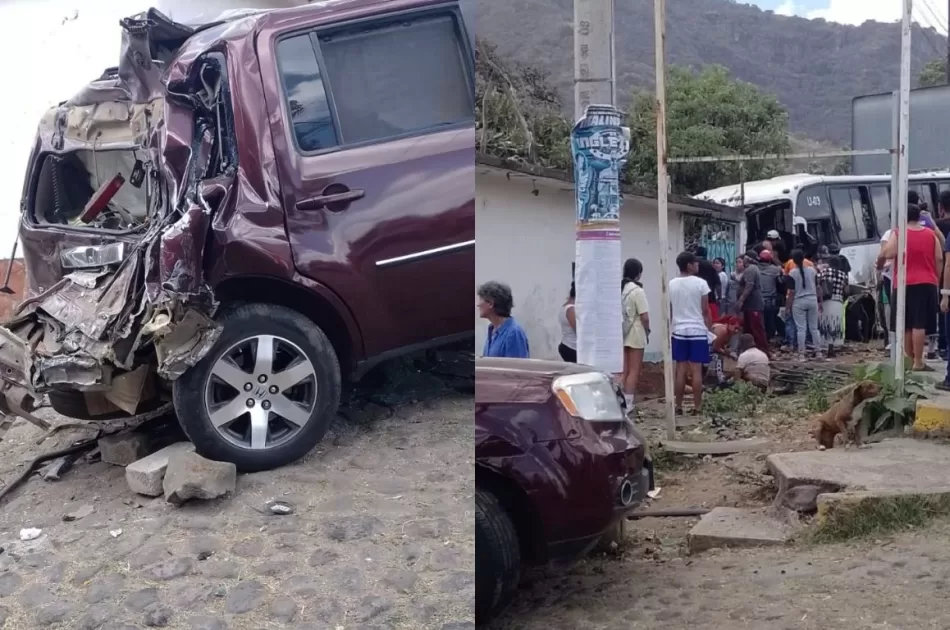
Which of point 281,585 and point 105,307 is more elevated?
point 105,307

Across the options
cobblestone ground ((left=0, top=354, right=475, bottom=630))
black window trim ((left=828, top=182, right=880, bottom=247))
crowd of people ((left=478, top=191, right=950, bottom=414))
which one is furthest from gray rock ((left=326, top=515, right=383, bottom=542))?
black window trim ((left=828, top=182, right=880, bottom=247))

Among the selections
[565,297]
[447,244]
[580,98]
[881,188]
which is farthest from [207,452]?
[881,188]

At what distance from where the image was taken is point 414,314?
6.50 feet

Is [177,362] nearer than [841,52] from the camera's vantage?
Yes

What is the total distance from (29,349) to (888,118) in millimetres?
2743

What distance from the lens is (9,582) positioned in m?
2.35

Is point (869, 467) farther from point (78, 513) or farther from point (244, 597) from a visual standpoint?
point (78, 513)

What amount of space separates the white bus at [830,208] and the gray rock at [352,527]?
154 cm

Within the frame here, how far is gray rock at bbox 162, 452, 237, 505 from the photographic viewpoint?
2309mm

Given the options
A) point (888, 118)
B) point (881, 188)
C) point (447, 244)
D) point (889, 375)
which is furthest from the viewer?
point (881, 188)

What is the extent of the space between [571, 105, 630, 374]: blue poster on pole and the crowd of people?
0.03m

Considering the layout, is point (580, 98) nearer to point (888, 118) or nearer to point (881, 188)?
point (888, 118)

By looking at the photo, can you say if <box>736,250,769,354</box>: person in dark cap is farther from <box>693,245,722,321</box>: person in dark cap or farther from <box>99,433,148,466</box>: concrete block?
<box>99,433,148,466</box>: concrete block

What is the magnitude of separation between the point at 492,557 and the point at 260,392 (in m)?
0.74
